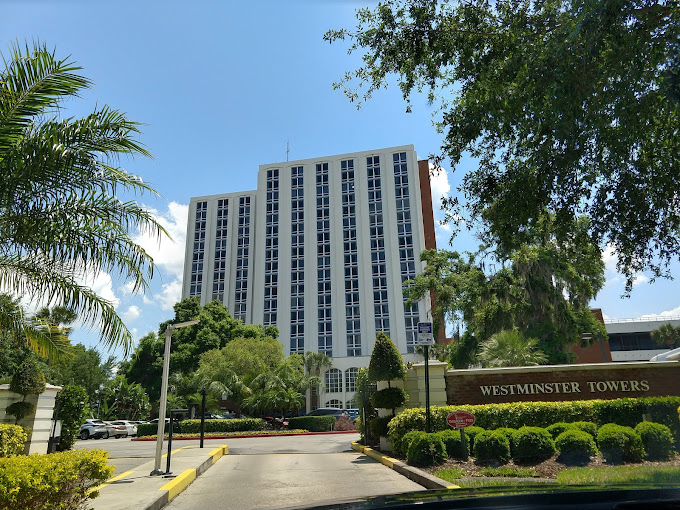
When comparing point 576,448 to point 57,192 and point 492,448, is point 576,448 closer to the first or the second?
point 492,448

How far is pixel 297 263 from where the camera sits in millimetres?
71188

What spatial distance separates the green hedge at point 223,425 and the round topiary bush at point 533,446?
78.2 ft

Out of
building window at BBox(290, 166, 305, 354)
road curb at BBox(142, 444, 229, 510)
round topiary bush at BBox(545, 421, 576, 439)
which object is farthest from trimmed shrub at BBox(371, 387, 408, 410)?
building window at BBox(290, 166, 305, 354)

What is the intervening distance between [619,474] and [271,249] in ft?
219

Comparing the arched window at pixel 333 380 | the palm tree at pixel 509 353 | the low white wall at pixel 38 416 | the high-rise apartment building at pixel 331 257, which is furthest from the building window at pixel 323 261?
the low white wall at pixel 38 416

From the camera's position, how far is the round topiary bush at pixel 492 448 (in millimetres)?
10453

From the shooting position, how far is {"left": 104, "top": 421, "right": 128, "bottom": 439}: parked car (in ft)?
117

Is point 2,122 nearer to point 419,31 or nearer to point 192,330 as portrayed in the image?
point 419,31

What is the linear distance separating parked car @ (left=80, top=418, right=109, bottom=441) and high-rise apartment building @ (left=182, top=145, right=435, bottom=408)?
3011 cm

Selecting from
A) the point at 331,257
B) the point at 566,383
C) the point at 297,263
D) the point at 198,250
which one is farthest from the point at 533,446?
the point at 198,250

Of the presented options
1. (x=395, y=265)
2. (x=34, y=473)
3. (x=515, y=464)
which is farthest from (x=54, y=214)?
(x=395, y=265)

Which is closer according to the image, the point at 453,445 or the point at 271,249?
the point at 453,445

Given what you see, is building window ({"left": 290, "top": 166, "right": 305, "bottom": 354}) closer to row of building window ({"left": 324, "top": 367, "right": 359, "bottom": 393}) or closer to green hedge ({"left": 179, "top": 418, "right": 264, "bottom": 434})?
row of building window ({"left": 324, "top": 367, "right": 359, "bottom": 393})

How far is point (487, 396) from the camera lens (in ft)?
47.8
